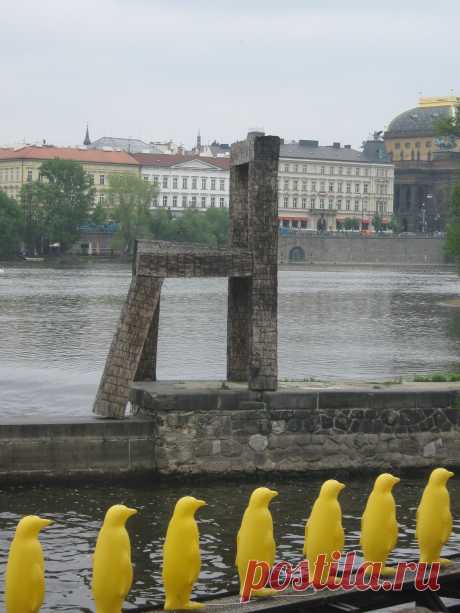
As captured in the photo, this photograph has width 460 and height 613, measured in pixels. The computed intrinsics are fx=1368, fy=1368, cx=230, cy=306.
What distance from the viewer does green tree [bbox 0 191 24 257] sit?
134625 millimetres

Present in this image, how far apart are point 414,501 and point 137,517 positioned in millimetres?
3908

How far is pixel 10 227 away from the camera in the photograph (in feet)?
444

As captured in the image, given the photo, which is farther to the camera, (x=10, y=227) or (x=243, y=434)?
(x=10, y=227)

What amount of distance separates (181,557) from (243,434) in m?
7.94

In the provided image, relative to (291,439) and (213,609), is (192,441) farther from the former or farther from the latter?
(213,609)

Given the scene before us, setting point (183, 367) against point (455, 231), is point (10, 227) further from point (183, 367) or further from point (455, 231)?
point (183, 367)

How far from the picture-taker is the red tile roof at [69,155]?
186m

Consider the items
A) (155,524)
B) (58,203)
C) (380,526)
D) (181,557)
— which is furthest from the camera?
(58,203)

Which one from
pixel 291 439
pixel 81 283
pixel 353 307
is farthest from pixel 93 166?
pixel 291 439

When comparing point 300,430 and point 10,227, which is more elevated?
point 10,227

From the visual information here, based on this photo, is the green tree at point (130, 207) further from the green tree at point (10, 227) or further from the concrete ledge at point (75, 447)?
the concrete ledge at point (75, 447)

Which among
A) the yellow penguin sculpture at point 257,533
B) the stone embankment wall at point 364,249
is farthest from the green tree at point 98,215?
the yellow penguin sculpture at point 257,533

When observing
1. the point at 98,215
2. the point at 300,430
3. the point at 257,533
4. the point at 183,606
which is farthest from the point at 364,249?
the point at 183,606

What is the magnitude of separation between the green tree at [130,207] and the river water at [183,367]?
61.2 meters
